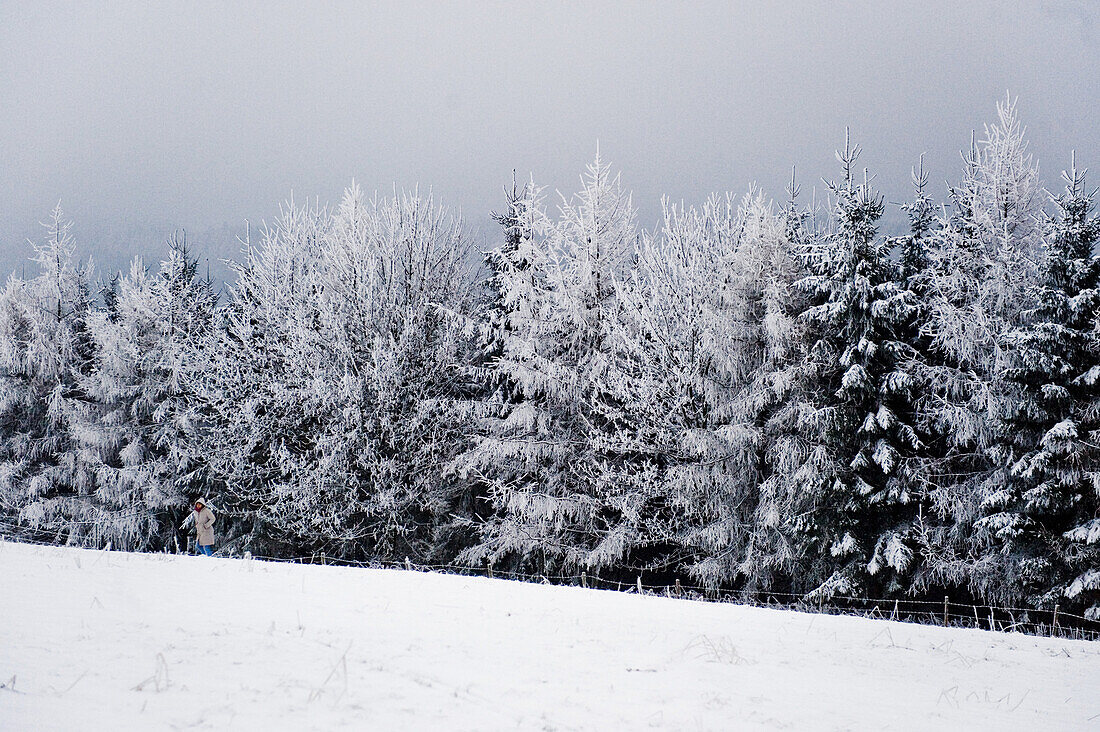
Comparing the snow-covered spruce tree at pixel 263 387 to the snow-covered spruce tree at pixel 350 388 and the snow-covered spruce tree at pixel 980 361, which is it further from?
the snow-covered spruce tree at pixel 980 361

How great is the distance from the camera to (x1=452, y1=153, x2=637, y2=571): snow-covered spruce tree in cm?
2048

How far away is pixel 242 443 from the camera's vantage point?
23.1 metres

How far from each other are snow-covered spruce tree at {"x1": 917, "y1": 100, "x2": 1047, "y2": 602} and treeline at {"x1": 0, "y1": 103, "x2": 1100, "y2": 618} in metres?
0.08

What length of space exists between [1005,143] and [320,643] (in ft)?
67.4

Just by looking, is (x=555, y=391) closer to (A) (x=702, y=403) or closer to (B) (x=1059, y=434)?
(A) (x=702, y=403)

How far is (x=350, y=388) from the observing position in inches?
814

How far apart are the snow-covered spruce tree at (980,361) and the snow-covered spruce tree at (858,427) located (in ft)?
2.35

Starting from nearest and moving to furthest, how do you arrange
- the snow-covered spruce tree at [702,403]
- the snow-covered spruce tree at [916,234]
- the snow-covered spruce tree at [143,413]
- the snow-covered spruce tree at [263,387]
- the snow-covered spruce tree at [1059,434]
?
the snow-covered spruce tree at [1059,434], the snow-covered spruce tree at [702,403], the snow-covered spruce tree at [916,234], the snow-covered spruce tree at [263,387], the snow-covered spruce tree at [143,413]

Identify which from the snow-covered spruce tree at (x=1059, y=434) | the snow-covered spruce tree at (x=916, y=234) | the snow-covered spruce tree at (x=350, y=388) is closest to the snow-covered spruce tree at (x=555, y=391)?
the snow-covered spruce tree at (x=350, y=388)

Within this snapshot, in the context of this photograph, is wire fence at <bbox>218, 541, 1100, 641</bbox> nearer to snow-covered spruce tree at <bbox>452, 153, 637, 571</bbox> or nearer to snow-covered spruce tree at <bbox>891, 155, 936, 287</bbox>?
snow-covered spruce tree at <bbox>452, 153, 637, 571</bbox>

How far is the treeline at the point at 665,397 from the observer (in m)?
16.9

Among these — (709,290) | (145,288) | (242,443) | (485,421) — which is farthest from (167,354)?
(709,290)

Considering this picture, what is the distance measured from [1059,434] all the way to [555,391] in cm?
1197

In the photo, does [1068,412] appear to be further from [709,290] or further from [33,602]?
[33,602]
